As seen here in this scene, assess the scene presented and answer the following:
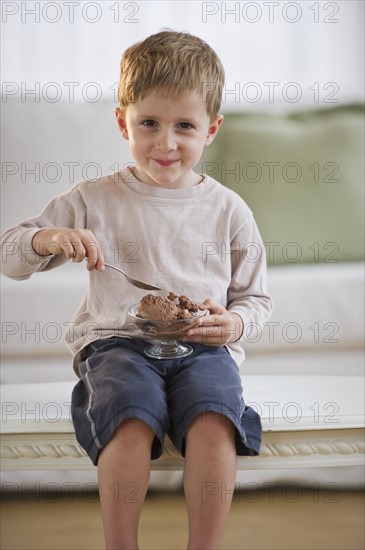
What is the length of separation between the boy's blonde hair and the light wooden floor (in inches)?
36.7

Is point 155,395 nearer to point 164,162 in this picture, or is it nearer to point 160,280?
point 160,280

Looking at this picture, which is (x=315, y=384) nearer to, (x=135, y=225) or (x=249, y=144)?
(x=135, y=225)

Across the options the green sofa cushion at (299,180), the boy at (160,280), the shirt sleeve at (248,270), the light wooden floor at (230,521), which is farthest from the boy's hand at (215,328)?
the green sofa cushion at (299,180)

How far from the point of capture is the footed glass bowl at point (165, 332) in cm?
142

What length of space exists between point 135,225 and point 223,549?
0.74 meters

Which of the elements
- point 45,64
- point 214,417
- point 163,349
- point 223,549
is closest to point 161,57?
point 163,349

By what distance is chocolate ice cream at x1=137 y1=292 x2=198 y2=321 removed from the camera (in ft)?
4.59

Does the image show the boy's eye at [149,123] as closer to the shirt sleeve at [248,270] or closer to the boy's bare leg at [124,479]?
the shirt sleeve at [248,270]

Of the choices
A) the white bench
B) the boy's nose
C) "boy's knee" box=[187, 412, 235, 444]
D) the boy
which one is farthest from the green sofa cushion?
"boy's knee" box=[187, 412, 235, 444]

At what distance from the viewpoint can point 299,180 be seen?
2.29m

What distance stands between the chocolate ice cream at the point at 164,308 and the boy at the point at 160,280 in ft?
0.13

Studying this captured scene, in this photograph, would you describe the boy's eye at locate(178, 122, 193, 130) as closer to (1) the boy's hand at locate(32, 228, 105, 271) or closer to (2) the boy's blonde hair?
(2) the boy's blonde hair

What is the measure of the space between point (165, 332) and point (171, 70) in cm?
47

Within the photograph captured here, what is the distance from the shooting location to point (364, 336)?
2113 millimetres
